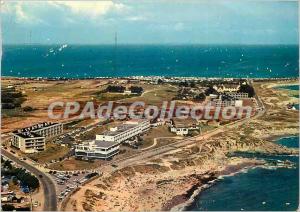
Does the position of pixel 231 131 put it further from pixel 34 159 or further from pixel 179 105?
pixel 34 159

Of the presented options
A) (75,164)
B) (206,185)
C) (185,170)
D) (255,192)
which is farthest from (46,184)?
(255,192)

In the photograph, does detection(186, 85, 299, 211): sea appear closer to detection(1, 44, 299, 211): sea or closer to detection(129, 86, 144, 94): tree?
detection(1, 44, 299, 211): sea

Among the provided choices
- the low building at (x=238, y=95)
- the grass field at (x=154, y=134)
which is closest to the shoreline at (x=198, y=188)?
the grass field at (x=154, y=134)

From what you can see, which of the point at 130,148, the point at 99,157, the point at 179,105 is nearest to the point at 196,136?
the point at 179,105

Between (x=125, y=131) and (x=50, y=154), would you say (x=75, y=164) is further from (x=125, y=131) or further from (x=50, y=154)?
(x=125, y=131)

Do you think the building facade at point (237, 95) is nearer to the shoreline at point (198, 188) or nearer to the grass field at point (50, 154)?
the shoreline at point (198, 188)
